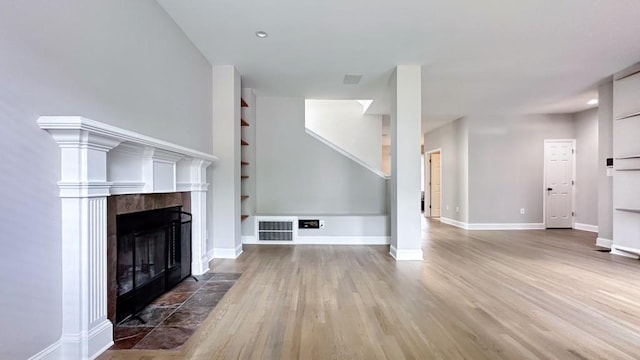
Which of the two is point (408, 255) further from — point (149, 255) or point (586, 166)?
point (586, 166)

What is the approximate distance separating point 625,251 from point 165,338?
586cm

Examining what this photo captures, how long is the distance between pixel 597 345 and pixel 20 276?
3.29 meters

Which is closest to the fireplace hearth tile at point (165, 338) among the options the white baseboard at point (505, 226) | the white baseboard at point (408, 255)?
the white baseboard at point (408, 255)

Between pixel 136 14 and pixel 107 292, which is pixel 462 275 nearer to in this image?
pixel 107 292

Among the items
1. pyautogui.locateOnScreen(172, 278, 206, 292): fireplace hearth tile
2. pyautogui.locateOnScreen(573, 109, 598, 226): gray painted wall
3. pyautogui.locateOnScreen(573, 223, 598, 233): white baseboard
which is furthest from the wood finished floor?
pyautogui.locateOnScreen(573, 109, 598, 226): gray painted wall

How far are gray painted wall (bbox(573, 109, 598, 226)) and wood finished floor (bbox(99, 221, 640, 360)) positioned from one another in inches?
120

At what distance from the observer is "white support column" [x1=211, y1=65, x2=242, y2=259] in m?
4.34

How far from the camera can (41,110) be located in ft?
5.26

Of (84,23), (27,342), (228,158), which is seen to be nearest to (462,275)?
(228,158)

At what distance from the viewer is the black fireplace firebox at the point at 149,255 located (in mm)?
2299

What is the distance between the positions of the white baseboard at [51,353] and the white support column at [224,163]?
2.65 m

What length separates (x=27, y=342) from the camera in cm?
152

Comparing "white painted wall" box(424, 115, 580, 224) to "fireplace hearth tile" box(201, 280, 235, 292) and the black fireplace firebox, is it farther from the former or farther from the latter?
the black fireplace firebox

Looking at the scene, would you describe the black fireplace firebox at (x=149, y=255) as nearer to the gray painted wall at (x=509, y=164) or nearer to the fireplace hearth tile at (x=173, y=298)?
the fireplace hearth tile at (x=173, y=298)
